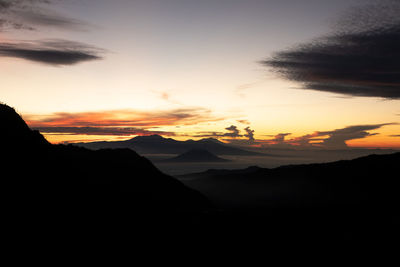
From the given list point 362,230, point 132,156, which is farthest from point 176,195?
point 362,230

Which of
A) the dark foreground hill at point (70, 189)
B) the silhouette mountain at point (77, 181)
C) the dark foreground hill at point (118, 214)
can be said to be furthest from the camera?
the silhouette mountain at point (77, 181)

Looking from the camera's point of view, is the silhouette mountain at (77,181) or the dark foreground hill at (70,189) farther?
the silhouette mountain at (77,181)

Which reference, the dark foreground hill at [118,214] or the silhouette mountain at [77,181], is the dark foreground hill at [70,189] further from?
the dark foreground hill at [118,214]

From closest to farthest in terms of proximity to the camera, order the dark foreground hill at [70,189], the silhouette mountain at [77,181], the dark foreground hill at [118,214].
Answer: the dark foreground hill at [118,214] → the dark foreground hill at [70,189] → the silhouette mountain at [77,181]

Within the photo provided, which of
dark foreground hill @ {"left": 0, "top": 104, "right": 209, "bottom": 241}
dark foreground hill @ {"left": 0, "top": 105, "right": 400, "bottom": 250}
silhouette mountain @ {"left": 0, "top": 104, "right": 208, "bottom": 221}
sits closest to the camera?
dark foreground hill @ {"left": 0, "top": 105, "right": 400, "bottom": 250}

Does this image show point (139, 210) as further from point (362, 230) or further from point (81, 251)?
point (362, 230)

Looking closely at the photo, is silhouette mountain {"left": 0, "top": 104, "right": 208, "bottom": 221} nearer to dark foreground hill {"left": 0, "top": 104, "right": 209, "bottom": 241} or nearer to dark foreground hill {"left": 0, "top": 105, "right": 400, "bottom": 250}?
dark foreground hill {"left": 0, "top": 104, "right": 209, "bottom": 241}

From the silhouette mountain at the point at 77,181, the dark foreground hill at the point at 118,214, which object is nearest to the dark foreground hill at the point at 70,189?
the silhouette mountain at the point at 77,181

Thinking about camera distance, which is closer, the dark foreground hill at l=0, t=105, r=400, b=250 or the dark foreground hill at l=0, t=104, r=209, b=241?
the dark foreground hill at l=0, t=105, r=400, b=250

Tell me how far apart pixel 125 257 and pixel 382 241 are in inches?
3159

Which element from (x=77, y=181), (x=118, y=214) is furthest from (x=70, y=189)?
(x=118, y=214)

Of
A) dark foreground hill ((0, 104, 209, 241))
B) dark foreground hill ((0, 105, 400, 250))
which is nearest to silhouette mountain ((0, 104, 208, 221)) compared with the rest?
dark foreground hill ((0, 104, 209, 241))

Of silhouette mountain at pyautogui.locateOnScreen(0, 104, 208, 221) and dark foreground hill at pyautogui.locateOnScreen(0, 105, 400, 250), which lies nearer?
dark foreground hill at pyautogui.locateOnScreen(0, 105, 400, 250)

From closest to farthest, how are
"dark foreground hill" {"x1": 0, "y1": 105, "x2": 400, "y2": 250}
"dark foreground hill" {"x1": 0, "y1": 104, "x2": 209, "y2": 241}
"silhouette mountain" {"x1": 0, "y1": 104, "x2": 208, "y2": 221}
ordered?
"dark foreground hill" {"x1": 0, "y1": 105, "x2": 400, "y2": 250} → "dark foreground hill" {"x1": 0, "y1": 104, "x2": 209, "y2": 241} → "silhouette mountain" {"x1": 0, "y1": 104, "x2": 208, "y2": 221}
